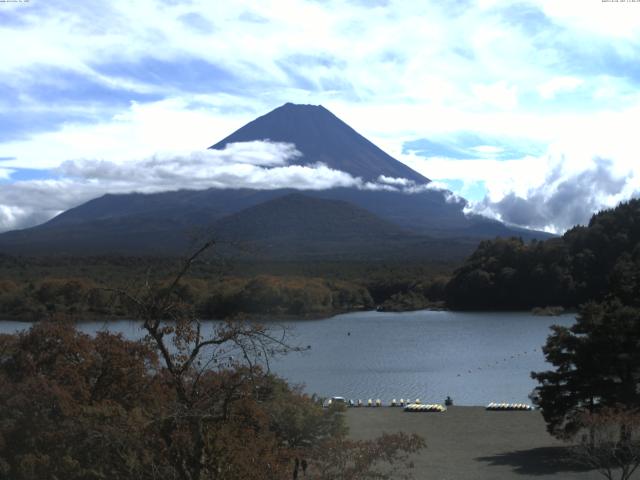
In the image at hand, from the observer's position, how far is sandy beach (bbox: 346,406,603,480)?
12305 millimetres

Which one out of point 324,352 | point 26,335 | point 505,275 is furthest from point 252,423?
point 505,275

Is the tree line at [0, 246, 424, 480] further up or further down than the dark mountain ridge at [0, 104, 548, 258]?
further down

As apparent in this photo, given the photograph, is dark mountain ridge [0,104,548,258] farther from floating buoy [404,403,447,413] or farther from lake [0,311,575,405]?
floating buoy [404,403,447,413]

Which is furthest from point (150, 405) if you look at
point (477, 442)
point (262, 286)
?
point (262, 286)

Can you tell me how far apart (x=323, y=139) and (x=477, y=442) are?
133176mm

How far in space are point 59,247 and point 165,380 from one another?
81088mm

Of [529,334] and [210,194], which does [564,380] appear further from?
[210,194]

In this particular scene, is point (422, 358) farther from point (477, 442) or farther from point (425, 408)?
point (477, 442)

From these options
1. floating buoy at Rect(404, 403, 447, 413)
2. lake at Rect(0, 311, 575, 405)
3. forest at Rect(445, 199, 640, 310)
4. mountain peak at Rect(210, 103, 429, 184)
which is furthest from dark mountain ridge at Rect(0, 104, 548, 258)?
floating buoy at Rect(404, 403, 447, 413)

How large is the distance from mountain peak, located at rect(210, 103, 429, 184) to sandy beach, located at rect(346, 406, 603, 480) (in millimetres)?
119067

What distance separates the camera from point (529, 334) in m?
36.8

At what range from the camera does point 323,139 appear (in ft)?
480

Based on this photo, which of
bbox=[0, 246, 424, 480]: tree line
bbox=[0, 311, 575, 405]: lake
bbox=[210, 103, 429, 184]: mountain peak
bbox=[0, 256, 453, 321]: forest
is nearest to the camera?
bbox=[0, 246, 424, 480]: tree line

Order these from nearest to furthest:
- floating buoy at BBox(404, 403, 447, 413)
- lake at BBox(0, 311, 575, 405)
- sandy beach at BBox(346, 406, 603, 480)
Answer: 1. sandy beach at BBox(346, 406, 603, 480)
2. floating buoy at BBox(404, 403, 447, 413)
3. lake at BBox(0, 311, 575, 405)
